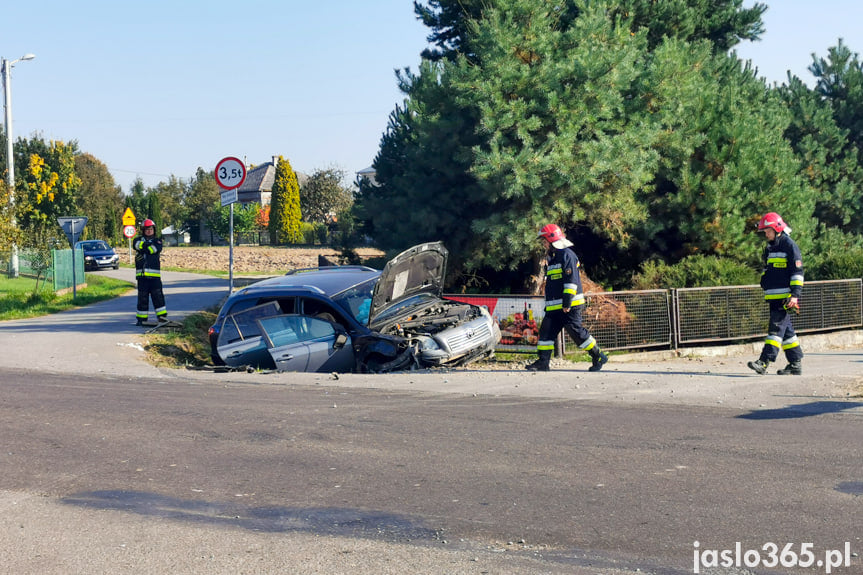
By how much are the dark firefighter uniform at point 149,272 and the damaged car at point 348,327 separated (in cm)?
465

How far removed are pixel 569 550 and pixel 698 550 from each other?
69cm

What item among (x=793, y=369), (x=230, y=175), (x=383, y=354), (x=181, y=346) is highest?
(x=230, y=175)

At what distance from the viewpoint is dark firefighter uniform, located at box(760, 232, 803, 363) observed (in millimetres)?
10805

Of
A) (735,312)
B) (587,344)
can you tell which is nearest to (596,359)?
(587,344)

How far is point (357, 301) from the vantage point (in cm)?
1210

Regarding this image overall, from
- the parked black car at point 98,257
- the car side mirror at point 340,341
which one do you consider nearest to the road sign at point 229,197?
the car side mirror at point 340,341

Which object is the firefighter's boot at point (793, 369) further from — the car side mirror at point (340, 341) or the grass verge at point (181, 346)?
the grass verge at point (181, 346)

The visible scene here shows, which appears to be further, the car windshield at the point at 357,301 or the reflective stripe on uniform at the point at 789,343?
the car windshield at the point at 357,301

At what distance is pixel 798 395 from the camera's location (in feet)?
31.2

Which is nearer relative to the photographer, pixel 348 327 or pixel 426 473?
pixel 426 473

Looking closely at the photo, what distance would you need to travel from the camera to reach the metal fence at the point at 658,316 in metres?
13.9

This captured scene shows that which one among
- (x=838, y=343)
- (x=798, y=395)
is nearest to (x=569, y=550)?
(x=798, y=395)

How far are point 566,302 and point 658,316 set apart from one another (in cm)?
408

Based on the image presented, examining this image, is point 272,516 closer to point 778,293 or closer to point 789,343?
point 778,293
